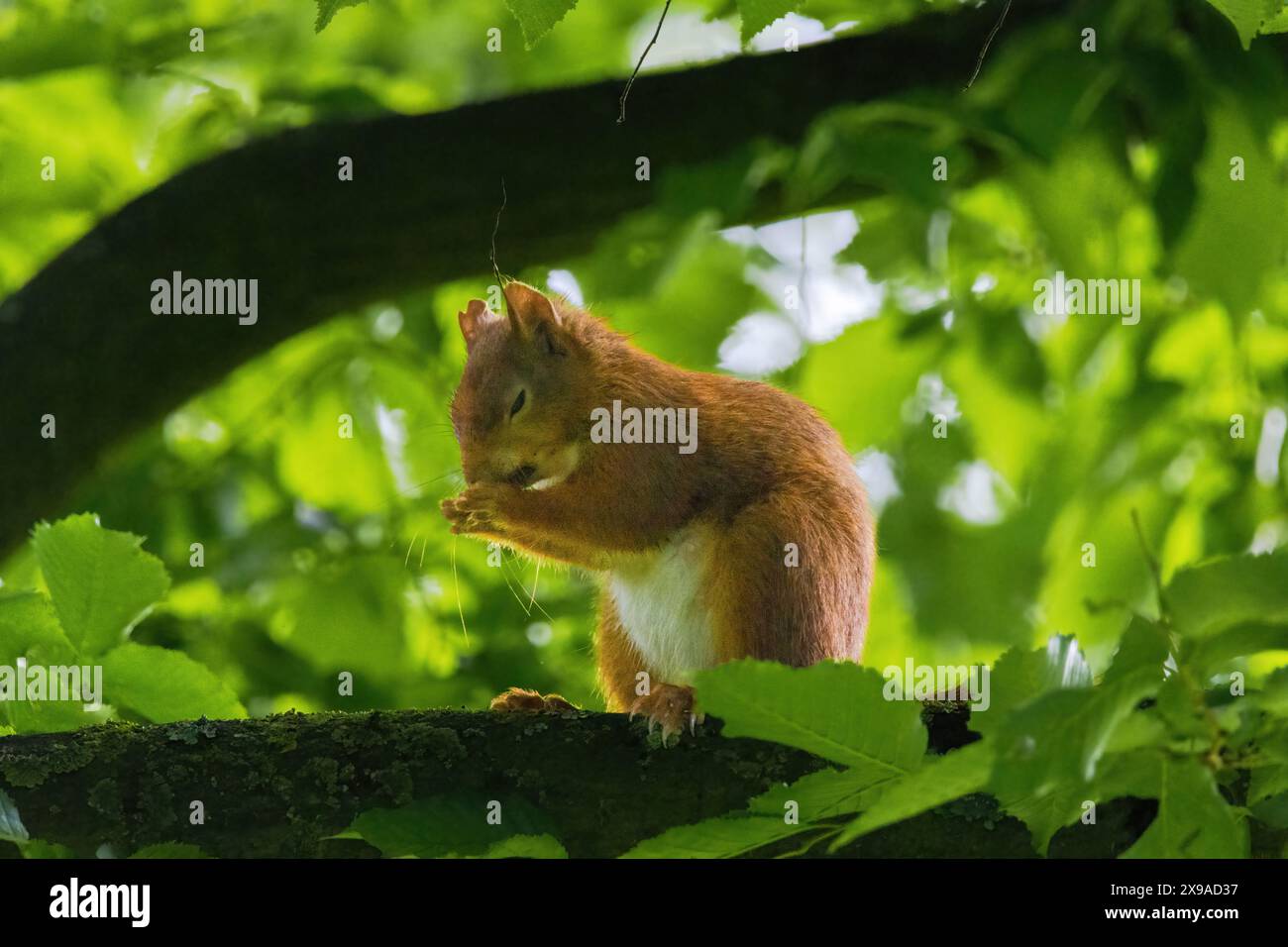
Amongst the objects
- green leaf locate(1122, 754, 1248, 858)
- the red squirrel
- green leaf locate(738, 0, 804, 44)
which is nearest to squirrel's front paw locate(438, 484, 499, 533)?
the red squirrel

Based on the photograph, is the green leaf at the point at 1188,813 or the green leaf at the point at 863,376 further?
the green leaf at the point at 863,376

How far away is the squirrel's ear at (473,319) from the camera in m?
2.80

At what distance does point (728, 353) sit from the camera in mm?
3857

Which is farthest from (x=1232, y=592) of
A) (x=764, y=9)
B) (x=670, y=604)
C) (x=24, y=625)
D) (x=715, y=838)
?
(x=670, y=604)

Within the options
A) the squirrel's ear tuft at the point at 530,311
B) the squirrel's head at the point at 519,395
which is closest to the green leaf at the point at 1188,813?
the squirrel's head at the point at 519,395

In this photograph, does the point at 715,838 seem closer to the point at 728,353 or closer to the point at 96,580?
the point at 96,580

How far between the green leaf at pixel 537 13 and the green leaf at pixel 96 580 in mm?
847

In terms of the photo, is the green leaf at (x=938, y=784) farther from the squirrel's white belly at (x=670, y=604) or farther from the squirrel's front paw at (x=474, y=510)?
the squirrel's front paw at (x=474, y=510)

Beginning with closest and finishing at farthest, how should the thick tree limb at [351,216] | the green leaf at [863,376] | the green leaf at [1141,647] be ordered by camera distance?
the green leaf at [1141,647] < the thick tree limb at [351,216] < the green leaf at [863,376]

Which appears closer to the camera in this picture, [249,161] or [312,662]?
[249,161]

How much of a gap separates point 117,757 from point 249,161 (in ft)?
6.97

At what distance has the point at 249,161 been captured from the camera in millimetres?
3527
